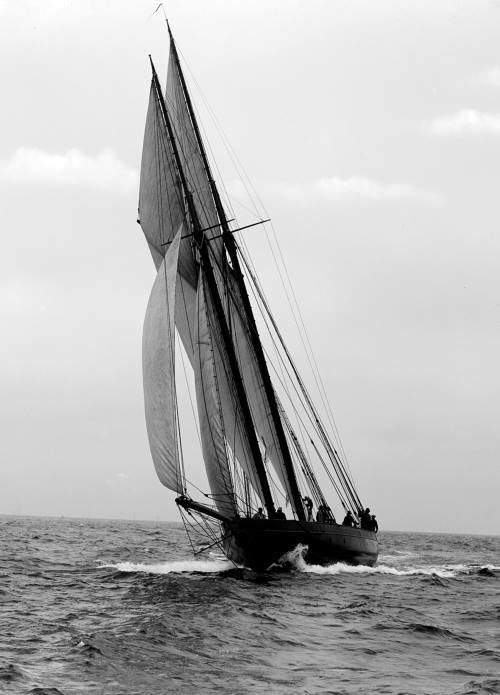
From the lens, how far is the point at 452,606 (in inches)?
936

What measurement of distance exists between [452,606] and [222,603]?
6.42 metres

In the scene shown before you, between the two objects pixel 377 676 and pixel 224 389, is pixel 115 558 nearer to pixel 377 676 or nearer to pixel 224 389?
pixel 224 389

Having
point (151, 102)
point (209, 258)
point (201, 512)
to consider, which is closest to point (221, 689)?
point (201, 512)

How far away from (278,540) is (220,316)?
26.8 ft

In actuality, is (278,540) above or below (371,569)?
above

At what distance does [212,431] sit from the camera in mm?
Answer: 28875

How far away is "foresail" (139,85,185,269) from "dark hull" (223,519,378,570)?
1094 centimetres

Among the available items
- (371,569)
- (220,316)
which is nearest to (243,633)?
(220,316)

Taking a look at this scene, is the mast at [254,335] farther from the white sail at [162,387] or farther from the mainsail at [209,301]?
the white sail at [162,387]

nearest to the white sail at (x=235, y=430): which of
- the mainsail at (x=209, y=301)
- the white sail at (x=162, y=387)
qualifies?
the mainsail at (x=209, y=301)

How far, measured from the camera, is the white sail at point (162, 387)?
83.4 feet

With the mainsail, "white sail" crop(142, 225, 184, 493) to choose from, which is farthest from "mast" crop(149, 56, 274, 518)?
"white sail" crop(142, 225, 184, 493)

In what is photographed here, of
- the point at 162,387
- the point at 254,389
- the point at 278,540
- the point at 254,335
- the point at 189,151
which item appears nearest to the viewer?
the point at 162,387

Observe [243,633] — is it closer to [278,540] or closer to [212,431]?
[278,540]
